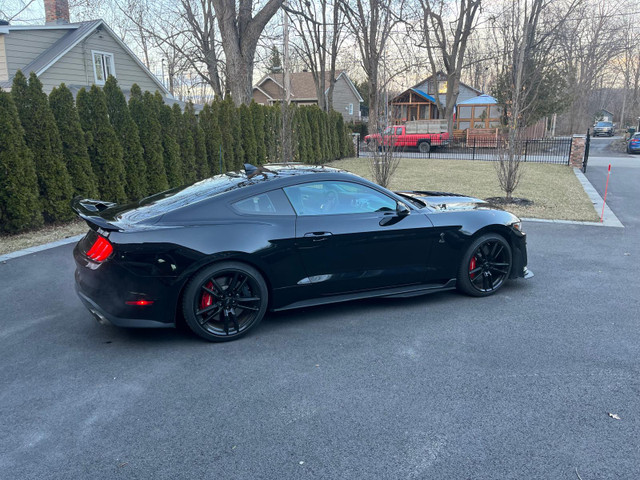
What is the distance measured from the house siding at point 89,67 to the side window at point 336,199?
1808 cm

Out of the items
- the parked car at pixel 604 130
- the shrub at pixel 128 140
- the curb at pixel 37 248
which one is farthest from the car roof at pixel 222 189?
the parked car at pixel 604 130

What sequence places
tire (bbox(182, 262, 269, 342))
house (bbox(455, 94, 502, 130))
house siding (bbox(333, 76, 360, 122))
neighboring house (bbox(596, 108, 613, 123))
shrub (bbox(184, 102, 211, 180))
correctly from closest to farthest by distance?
tire (bbox(182, 262, 269, 342)) < shrub (bbox(184, 102, 211, 180)) < house (bbox(455, 94, 502, 130)) < house siding (bbox(333, 76, 360, 122)) < neighboring house (bbox(596, 108, 613, 123))

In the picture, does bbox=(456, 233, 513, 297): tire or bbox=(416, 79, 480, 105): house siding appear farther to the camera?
bbox=(416, 79, 480, 105): house siding

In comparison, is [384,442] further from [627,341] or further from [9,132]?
[9,132]

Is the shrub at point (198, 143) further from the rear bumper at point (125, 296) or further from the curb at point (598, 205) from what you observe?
the curb at point (598, 205)

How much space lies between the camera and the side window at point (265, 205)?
13.8ft

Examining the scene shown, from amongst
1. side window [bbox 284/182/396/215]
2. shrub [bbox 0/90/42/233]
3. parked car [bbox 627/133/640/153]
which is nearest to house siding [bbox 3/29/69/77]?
shrub [bbox 0/90/42/233]

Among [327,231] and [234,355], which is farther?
[327,231]

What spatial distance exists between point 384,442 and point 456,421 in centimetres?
51

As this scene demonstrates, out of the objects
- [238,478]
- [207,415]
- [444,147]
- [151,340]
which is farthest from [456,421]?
[444,147]

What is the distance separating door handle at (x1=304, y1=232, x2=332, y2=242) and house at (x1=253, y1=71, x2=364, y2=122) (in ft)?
131

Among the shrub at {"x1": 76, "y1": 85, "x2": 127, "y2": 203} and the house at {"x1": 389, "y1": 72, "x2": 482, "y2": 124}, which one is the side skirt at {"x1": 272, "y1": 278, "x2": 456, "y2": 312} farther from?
the house at {"x1": 389, "y1": 72, "x2": 482, "y2": 124}

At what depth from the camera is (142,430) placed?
9.54 feet

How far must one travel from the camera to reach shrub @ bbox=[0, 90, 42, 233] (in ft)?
25.3
